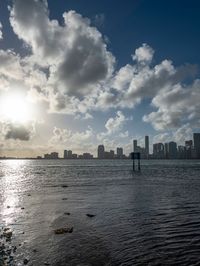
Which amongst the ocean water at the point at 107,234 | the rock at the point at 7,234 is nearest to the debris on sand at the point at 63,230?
the ocean water at the point at 107,234

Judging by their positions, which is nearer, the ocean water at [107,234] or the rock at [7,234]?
the ocean water at [107,234]

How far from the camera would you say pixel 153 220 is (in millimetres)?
22203

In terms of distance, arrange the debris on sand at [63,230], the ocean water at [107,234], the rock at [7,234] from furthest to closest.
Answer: the debris on sand at [63,230], the rock at [7,234], the ocean water at [107,234]

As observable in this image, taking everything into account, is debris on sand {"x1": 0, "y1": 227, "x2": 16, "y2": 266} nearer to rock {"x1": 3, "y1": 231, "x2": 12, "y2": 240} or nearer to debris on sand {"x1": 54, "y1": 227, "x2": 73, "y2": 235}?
rock {"x1": 3, "y1": 231, "x2": 12, "y2": 240}

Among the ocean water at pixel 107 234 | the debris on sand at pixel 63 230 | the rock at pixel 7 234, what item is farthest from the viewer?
the debris on sand at pixel 63 230

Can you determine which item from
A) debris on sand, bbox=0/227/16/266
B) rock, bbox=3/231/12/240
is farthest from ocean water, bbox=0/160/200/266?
rock, bbox=3/231/12/240

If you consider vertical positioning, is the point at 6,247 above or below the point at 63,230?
below

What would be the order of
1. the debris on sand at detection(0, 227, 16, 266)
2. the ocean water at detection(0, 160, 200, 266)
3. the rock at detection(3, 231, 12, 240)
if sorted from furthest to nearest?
1. the rock at detection(3, 231, 12, 240)
2. the ocean water at detection(0, 160, 200, 266)
3. the debris on sand at detection(0, 227, 16, 266)

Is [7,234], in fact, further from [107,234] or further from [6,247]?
[107,234]

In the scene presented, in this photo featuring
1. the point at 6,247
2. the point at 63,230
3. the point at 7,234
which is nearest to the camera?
the point at 6,247

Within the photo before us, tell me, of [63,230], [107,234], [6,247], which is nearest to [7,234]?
[6,247]

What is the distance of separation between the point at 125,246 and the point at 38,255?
5.23m

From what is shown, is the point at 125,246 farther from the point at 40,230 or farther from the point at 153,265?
the point at 40,230

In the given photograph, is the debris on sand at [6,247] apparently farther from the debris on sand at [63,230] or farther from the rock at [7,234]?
the debris on sand at [63,230]
